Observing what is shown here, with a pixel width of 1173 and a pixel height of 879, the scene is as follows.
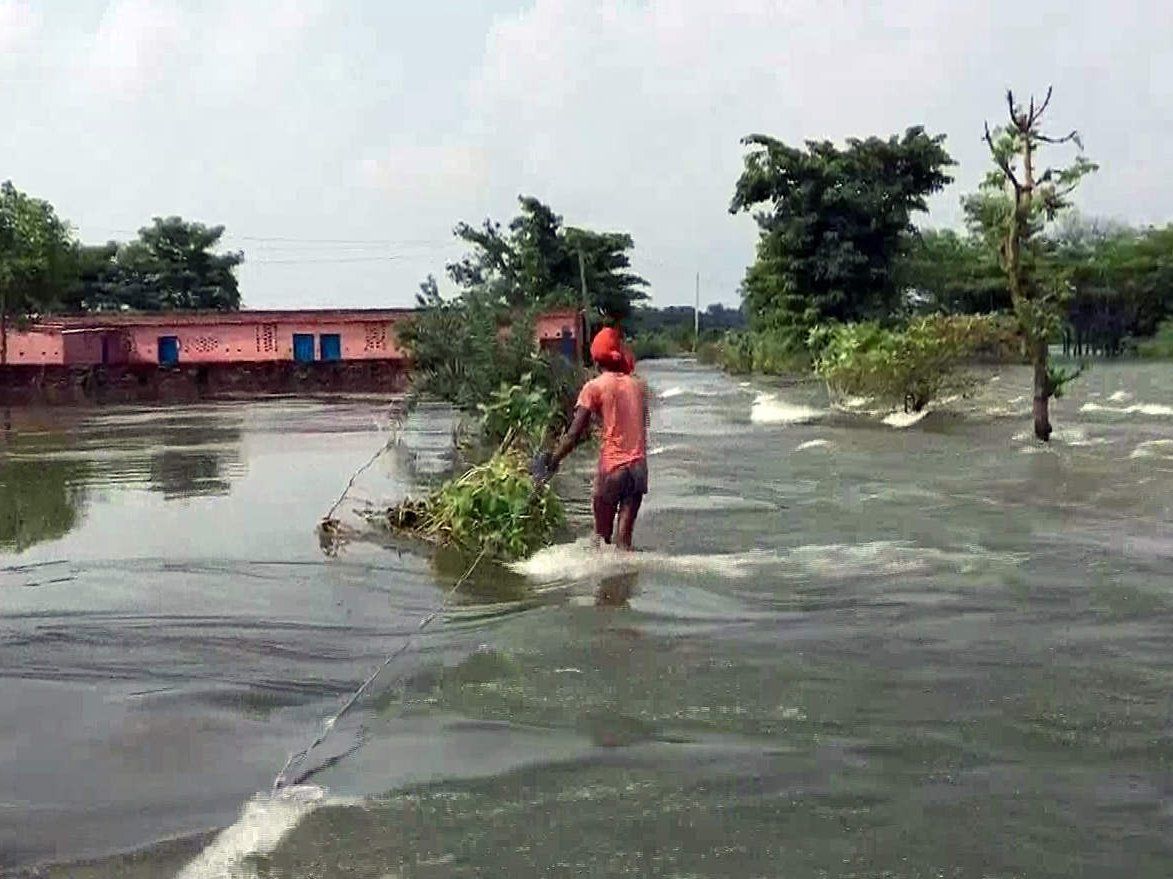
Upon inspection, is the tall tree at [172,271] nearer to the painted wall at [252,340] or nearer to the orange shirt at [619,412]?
the painted wall at [252,340]

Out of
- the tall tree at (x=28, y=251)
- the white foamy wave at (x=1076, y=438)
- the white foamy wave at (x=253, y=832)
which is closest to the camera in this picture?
the white foamy wave at (x=253, y=832)

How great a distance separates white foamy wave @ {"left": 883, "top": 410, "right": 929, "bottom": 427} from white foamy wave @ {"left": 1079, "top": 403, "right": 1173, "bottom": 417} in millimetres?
4399

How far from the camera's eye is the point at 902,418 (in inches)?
1034

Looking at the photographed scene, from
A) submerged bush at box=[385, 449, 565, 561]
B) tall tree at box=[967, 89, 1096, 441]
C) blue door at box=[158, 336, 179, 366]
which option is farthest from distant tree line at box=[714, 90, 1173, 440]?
blue door at box=[158, 336, 179, 366]

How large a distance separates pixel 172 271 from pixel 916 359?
46188 mm

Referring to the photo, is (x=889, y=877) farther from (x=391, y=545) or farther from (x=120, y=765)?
(x=391, y=545)

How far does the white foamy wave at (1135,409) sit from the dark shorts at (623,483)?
2045cm

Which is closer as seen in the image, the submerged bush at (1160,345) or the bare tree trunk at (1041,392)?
the bare tree trunk at (1041,392)

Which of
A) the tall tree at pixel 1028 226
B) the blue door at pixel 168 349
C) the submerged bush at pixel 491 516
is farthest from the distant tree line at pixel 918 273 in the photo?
the blue door at pixel 168 349

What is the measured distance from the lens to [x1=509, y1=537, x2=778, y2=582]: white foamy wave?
9523mm

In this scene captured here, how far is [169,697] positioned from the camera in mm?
6422

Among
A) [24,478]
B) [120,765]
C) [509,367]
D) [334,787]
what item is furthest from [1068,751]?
[24,478]

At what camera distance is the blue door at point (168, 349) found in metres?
48.8

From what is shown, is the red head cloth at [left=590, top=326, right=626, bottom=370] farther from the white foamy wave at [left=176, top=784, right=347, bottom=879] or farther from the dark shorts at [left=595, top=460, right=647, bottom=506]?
the white foamy wave at [left=176, top=784, right=347, bottom=879]
